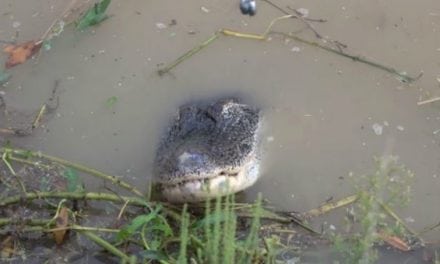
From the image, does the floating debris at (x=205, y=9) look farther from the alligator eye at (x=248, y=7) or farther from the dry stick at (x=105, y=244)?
the dry stick at (x=105, y=244)

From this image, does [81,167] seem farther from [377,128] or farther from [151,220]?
[377,128]

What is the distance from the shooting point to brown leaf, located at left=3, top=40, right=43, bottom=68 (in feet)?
14.1

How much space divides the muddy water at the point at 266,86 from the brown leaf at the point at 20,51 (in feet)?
0.15

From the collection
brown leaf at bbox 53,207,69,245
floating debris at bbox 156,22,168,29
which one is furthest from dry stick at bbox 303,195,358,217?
floating debris at bbox 156,22,168,29

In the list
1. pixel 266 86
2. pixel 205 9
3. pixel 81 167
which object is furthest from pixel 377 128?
pixel 81 167

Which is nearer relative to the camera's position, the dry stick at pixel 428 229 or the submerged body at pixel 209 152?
the submerged body at pixel 209 152

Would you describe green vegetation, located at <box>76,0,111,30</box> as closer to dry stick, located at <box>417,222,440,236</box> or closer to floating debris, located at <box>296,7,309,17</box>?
floating debris, located at <box>296,7,309,17</box>

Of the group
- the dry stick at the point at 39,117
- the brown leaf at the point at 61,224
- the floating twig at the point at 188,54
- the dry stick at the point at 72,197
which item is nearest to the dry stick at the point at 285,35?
the floating twig at the point at 188,54

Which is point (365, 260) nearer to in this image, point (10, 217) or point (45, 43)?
point (10, 217)

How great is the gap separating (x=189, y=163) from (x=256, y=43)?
1.22 metres

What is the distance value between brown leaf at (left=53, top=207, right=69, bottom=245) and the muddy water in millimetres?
384

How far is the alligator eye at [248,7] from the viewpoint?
456cm

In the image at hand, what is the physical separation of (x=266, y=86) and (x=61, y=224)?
4.62 ft

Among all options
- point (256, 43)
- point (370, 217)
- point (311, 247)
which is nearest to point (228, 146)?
point (311, 247)
